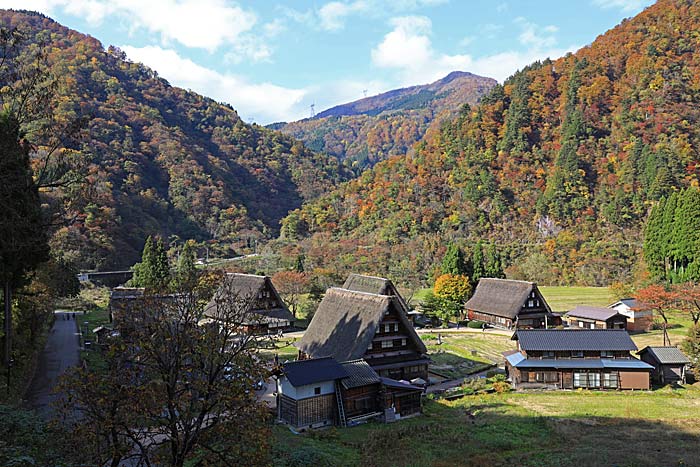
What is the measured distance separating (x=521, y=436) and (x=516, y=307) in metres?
24.4

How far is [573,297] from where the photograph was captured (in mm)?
52188

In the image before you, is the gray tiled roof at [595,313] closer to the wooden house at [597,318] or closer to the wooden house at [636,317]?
the wooden house at [597,318]

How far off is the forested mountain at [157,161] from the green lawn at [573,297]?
4920 cm

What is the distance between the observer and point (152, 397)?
9969 millimetres

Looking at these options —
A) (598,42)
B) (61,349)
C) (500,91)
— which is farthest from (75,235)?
(598,42)

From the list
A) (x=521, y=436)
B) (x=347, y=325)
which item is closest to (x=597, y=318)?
(x=347, y=325)

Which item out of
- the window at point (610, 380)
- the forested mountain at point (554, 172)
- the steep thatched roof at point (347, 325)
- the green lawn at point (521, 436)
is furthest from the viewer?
the forested mountain at point (554, 172)

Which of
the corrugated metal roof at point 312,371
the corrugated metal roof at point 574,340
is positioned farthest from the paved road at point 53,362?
the corrugated metal roof at point 574,340

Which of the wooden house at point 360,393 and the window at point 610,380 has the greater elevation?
the wooden house at point 360,393

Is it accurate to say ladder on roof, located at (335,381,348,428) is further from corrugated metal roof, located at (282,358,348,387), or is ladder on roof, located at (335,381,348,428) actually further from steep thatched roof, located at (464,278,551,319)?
steep thatched roof, located at (464,278,551,319)

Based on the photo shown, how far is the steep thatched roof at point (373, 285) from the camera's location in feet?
128

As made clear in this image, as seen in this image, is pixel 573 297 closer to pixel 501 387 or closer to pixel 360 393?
pixel 501 387

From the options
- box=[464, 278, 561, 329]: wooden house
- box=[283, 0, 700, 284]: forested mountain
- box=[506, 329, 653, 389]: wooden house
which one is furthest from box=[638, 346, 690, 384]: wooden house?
box=[283, 0, 700, 284]: forested mountain

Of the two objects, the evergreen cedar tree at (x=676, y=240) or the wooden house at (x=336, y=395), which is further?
the evergreen cedar tree at (x=676, y=240)
